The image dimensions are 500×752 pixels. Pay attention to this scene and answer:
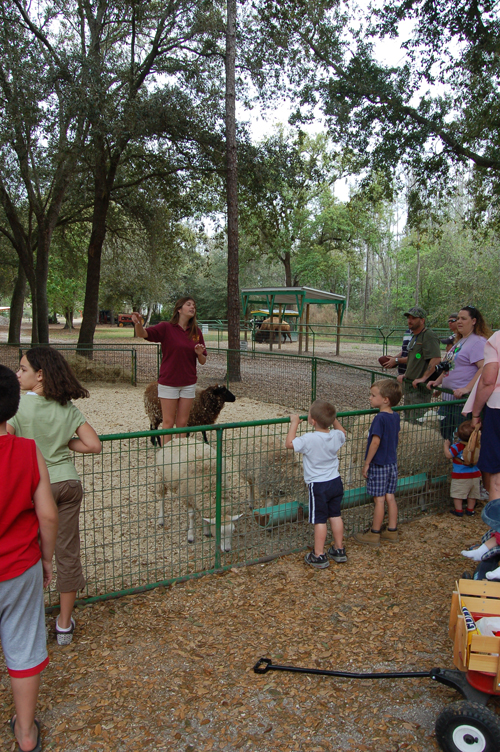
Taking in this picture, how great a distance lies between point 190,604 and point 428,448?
119 inches

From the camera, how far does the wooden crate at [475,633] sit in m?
2.12

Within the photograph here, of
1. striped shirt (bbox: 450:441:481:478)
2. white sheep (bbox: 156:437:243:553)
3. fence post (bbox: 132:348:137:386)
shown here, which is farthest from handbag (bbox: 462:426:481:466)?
fence post (bbox: 132:348:137:386)

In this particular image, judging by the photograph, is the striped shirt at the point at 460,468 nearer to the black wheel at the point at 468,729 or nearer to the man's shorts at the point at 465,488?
the man's shorts at the point at 465,488

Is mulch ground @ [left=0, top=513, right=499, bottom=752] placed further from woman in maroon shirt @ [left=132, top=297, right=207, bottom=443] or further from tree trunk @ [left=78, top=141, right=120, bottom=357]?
tree trunk @ [left=78, top=141, right=120, bottom=357]

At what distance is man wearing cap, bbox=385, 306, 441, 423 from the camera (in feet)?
19.2

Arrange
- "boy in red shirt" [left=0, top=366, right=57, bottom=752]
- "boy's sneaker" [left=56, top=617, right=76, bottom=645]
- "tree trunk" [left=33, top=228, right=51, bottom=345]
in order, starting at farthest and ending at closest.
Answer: "tree trunk" [left=33, top=228, right=51, bottom=345] → "boy's sneaker" [left=56, top=617, right=76, bottom=645] → "boy in red shirt" [left=0, top=366, right=57, bottom=752]

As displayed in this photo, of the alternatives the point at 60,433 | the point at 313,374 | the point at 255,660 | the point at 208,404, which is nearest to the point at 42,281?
the point at 313,374

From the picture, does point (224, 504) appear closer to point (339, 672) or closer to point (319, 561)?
point (319, 561)

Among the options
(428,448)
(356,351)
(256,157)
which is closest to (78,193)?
(256,157)

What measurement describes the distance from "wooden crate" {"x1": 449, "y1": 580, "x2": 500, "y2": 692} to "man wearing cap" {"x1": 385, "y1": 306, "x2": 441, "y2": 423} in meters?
3.54

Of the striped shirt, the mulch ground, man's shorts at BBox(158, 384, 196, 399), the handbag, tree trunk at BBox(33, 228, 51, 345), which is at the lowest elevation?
the mulch ground

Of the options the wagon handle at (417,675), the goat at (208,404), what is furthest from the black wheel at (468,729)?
the goat at (208,404)

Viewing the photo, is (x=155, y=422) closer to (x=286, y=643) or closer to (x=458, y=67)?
(x=286, y=643)

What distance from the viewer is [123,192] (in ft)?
60.8
